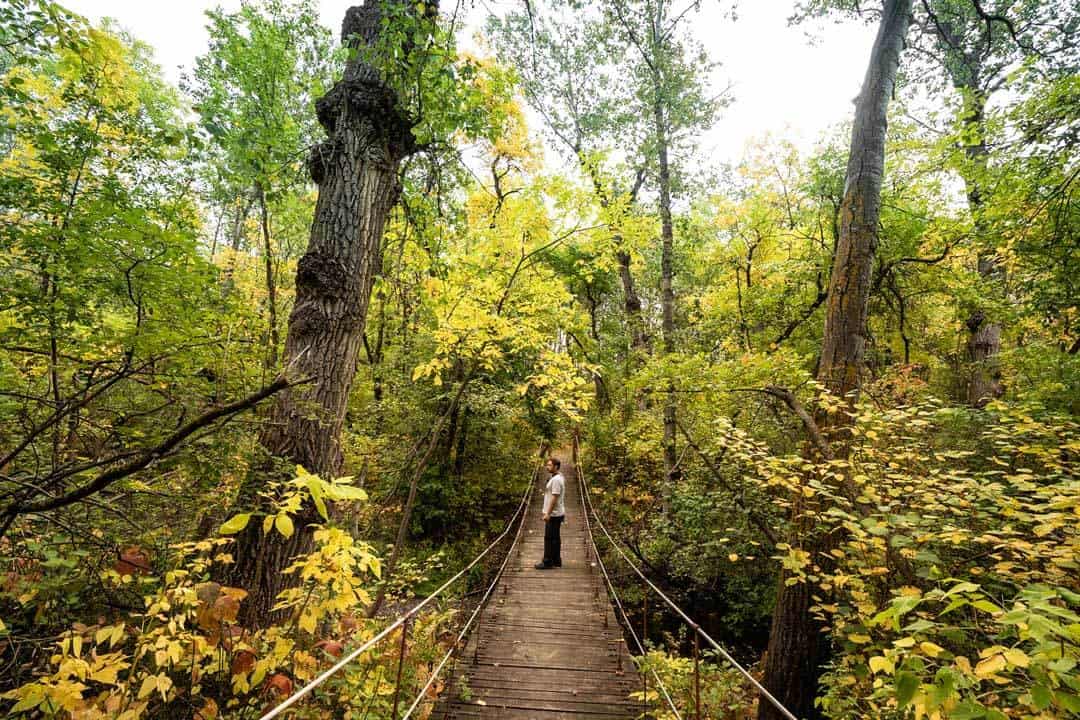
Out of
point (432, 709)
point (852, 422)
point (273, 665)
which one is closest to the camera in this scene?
point (273, 665)

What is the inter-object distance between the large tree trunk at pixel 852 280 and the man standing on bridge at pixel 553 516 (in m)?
3.46

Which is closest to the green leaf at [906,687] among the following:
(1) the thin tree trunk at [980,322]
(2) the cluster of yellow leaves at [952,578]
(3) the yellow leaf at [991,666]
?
(2) the cluster of yellow leaves at [952,578]

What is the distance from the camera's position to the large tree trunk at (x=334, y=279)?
2326mm

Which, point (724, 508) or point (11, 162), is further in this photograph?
point (724, 508)

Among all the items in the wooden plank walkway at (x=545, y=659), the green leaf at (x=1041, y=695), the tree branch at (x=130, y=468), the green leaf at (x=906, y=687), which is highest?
the tree branch at (x=130, y=468)

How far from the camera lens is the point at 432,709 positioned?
338cm

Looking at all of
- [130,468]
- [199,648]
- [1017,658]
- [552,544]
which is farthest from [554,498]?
[130,468]

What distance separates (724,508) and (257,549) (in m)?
5.73

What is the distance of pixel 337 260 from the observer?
255cm

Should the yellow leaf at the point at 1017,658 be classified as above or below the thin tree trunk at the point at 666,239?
below

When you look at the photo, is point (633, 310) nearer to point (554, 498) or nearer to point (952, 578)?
point (554, 498)

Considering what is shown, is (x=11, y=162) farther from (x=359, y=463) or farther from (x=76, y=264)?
(x=359, y=463)

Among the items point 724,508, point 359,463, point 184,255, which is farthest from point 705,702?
point 359,463

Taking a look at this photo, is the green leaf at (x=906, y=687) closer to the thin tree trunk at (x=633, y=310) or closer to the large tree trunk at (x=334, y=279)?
the large tree trunk at (x=334, y=279)
